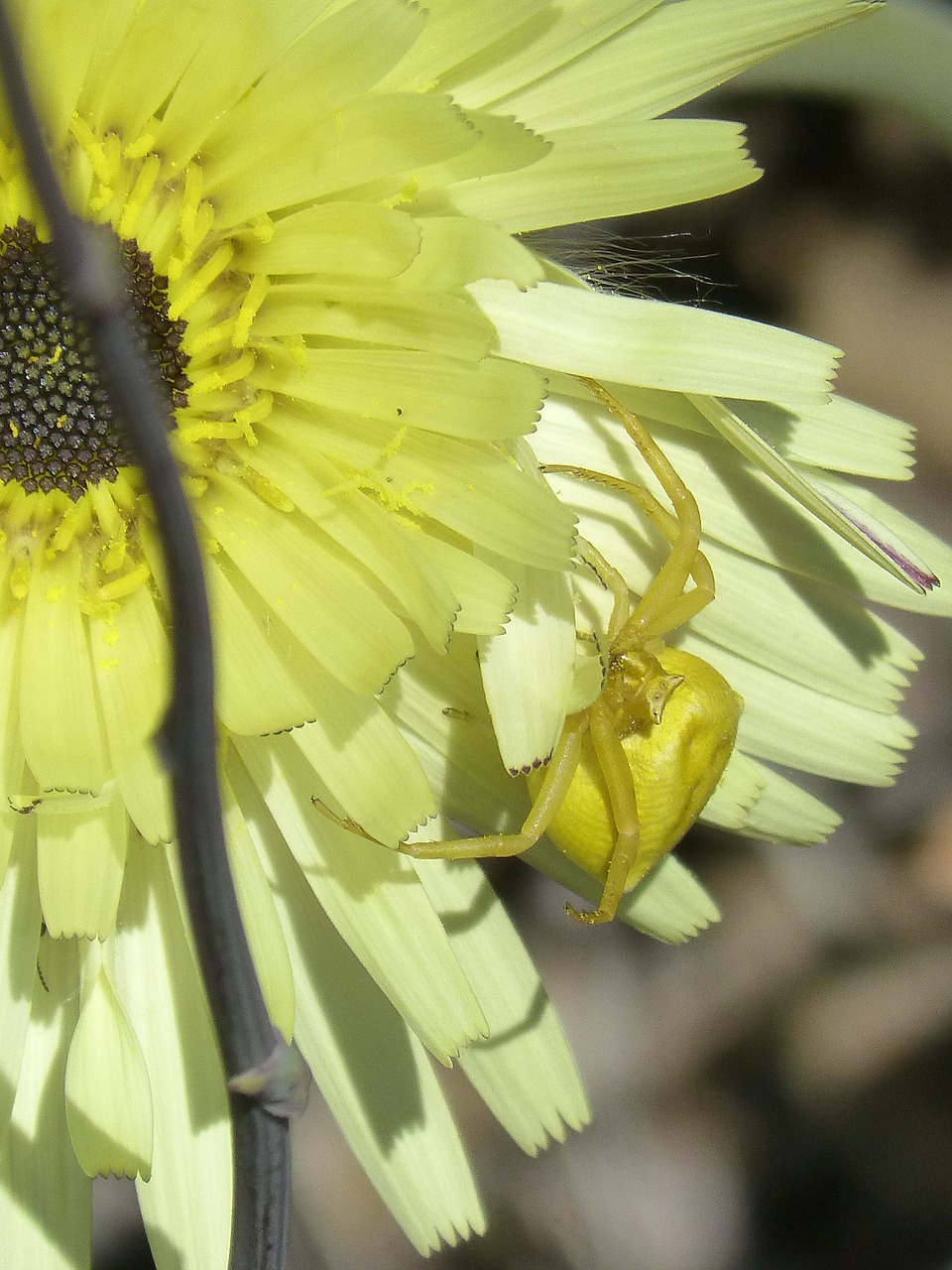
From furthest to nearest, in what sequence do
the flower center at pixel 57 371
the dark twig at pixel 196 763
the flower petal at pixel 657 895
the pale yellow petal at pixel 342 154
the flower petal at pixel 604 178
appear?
the flower petal at pixel 657 895 → the flower center at pixel 57 371 → the flower petal at pixel 604 178 → the pale yellow petal at pixel 342 154 → the dark twig at pixel 196 763

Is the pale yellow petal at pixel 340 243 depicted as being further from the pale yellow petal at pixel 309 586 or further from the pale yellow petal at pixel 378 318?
the pale yellow petal at pixel 309 586

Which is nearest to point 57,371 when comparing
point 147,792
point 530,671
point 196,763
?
point 147,792

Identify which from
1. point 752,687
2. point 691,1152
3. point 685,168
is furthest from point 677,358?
point 691,1152

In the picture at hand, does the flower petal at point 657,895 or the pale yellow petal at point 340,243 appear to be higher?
the pale yellow petal at point 340,243

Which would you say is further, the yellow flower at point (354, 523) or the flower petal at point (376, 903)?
the flower petal at point (376, 903)

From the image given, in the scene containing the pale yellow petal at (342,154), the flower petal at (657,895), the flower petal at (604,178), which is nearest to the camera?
the pale yellow petal at (342,154)

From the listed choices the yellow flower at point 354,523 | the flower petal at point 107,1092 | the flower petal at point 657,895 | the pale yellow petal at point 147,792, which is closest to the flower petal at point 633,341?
the yellow flower at point 354,523

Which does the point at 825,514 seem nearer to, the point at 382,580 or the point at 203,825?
the point at 382,580

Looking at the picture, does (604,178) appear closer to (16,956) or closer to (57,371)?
(57,371)
